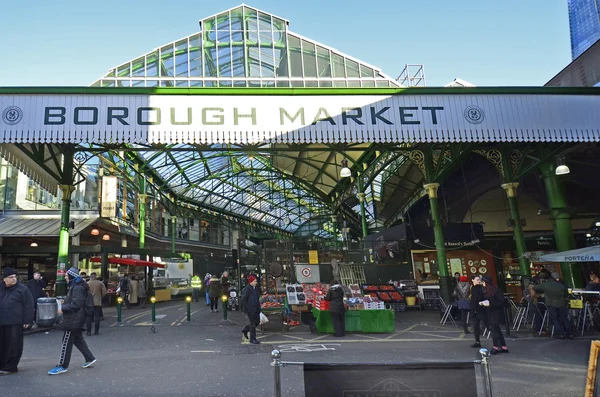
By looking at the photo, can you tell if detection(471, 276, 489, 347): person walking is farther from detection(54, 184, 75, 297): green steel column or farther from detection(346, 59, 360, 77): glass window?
detection(346, 59, 360, 77): glass window

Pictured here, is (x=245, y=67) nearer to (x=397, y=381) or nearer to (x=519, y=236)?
(x=519, y=236)

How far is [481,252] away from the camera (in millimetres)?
19797

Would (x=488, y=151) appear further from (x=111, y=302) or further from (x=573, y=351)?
(x=111, y=302)

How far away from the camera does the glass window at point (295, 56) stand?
24.3 m

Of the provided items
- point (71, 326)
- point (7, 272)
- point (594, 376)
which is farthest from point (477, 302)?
point (7, 272)

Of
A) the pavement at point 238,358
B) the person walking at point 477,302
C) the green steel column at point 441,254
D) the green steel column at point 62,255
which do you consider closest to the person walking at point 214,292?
the pavement at point 238,358

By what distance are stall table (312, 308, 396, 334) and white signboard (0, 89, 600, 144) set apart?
4737mm

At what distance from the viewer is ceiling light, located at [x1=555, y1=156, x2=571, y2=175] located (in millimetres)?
10438

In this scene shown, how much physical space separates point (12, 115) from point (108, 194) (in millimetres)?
10418

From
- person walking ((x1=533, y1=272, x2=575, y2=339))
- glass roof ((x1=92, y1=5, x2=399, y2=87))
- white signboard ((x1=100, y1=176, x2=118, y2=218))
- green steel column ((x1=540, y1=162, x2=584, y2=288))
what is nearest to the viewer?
person walking ((x1=533, y1=272, x2=575, y2=339))

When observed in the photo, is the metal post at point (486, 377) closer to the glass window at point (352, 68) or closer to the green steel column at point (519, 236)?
the green steel column at point (519, 236)

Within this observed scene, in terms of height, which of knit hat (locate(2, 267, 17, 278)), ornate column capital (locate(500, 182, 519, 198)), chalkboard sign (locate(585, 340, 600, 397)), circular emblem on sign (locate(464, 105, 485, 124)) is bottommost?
chalkboard sign (locate(585, 340, 600, 397))

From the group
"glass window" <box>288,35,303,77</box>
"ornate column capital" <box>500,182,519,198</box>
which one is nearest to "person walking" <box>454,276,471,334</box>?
"ornate column capital" <box>500,182,519,198</box>

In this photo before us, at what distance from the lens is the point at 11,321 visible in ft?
21.1
